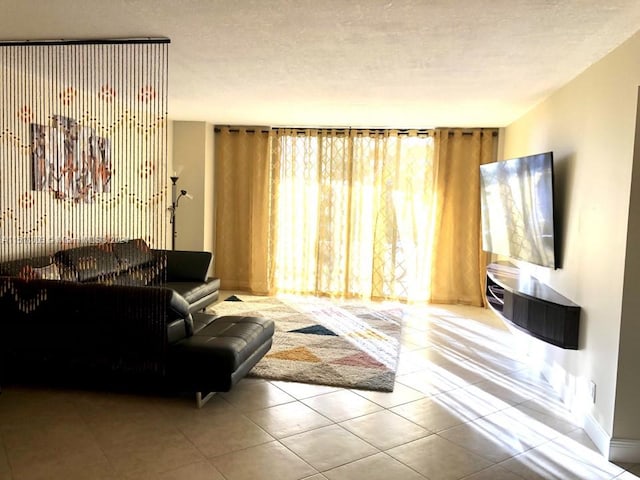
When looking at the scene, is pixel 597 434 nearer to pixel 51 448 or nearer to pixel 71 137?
pixel 51 448

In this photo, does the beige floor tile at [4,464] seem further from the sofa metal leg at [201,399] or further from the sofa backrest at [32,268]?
the sofa backrest at [32,268]

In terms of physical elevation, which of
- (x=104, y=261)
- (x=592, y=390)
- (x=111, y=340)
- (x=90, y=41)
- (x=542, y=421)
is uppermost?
(x=90, y=41)

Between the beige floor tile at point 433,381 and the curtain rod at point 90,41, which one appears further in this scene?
the beige floor tile at point 433,381

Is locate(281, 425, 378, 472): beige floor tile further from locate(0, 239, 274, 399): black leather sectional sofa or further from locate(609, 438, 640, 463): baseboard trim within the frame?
locate(609, 438, 640, 463): baseboard trim

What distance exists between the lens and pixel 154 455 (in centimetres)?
286

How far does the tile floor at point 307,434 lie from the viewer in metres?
2.75

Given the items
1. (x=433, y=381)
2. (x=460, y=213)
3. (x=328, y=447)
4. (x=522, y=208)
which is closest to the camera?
(x=328, y=447)

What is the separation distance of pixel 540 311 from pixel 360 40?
2.30 m

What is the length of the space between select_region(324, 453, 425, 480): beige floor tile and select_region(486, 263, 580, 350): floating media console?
1.53 m

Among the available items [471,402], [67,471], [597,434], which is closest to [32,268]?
[67,471]

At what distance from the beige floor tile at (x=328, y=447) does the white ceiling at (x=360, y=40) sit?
8.04 feet

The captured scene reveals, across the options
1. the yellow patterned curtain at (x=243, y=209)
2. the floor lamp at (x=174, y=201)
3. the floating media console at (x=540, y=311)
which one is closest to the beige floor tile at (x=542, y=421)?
the floating media console at (x=540, y=311)

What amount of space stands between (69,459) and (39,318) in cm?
115

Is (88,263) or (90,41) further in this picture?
(88,263)
